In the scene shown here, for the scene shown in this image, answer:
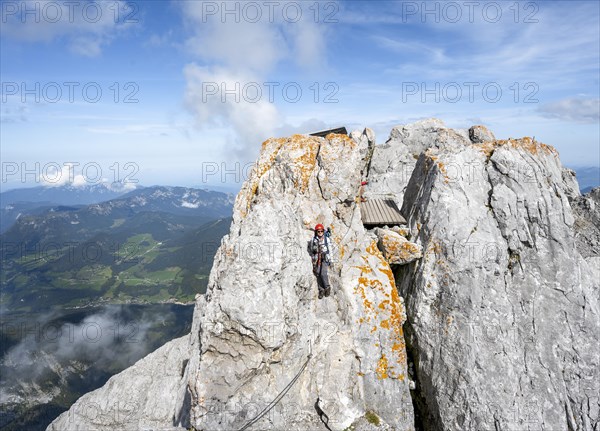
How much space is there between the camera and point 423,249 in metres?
20.0

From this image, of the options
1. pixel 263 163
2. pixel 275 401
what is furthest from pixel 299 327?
pixel 263 163

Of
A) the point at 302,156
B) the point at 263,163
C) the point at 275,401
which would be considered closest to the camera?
the point at 275,401

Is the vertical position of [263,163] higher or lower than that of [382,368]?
higher

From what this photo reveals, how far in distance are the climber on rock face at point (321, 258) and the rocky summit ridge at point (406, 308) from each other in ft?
1.71

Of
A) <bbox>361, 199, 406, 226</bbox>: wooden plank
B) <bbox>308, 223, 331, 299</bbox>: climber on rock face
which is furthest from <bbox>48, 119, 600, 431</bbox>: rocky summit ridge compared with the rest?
<bbox>361, 199, 406, 226</bbox>: wooden plank

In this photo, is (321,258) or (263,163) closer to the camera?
(321,258)

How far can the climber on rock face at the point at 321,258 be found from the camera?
1772 centimetres

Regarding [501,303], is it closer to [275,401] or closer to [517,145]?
[517,145]

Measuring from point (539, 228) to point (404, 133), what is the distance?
25.9 m

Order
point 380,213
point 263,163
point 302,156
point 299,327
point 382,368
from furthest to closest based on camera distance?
point 263,163 → point 380,213 → point 302,156 → point 382,368 → point 299,327

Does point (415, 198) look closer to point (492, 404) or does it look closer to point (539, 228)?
point (539, 228)

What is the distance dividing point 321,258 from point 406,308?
257 inches

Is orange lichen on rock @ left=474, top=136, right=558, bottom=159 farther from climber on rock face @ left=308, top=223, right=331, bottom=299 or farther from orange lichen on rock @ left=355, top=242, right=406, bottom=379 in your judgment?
climber on rock face @ left=308, top=223, right=331, bottom=299

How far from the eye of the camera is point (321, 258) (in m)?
17.8
